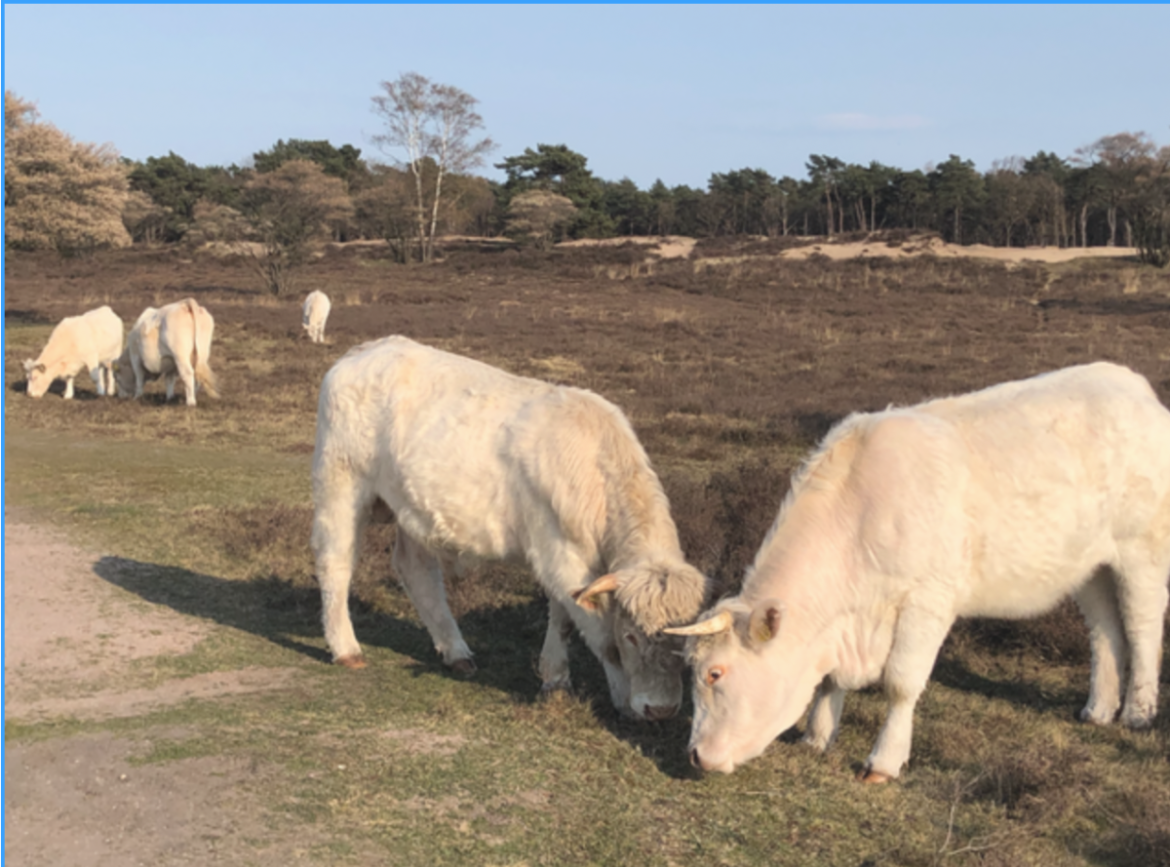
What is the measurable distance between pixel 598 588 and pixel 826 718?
133 centimetres

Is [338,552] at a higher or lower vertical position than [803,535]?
lower

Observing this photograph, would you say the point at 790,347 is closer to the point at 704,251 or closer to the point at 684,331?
the point at 684,331

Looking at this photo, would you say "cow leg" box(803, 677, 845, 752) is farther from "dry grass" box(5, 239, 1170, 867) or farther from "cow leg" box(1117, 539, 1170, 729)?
"cow leg" box(1117, 539, 1170, 729)

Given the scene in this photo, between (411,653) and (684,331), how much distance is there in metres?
21.2

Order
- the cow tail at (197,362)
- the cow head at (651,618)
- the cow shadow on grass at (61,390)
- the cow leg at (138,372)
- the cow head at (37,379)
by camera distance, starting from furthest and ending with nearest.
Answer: the cow shadow on grass at (61,390)
the cow leg at (138,372)
the cow head at (37,379)
the cow tail at (197,362)
the cow head at (651,618)

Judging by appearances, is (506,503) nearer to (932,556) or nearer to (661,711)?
(661,711)

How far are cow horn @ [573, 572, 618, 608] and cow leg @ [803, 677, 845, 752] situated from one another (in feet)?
3.89

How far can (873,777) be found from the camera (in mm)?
4938

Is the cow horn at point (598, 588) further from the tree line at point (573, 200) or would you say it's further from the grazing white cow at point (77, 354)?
the tree line at point (573, 200)

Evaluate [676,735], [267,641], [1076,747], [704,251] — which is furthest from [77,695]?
[704,251]

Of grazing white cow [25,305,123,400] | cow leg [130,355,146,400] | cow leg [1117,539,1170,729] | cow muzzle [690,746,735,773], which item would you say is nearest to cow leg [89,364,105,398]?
grazing white cow [25,305,123,400]

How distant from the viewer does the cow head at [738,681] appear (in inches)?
187

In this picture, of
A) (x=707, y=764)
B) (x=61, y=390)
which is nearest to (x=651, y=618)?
(x=707, y=764)

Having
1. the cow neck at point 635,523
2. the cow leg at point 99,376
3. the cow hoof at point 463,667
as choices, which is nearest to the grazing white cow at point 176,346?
the cow leg at point 99,376
